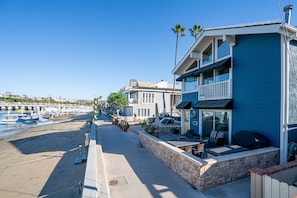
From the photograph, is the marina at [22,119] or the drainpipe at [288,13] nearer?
the drainpipe at [288,13]

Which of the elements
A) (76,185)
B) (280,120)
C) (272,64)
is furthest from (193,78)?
(76,185)

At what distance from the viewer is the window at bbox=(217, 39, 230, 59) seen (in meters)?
8.73

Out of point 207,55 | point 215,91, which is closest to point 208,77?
point 215,91

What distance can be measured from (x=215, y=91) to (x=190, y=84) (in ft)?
10.7

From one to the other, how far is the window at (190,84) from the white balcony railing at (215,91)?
4.14 feet

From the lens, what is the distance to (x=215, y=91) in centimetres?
910

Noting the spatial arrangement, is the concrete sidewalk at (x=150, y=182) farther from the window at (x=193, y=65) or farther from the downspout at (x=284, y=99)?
the window at (x=193, y=65)

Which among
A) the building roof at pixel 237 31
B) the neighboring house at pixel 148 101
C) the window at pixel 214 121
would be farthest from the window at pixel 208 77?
the neighboring house at pixel 148 101

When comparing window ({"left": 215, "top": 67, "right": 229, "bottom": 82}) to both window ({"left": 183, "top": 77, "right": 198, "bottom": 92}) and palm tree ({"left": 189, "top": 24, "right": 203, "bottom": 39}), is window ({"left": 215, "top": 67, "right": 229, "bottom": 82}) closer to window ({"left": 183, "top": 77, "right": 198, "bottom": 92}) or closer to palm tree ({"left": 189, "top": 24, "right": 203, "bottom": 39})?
window ({"left": 183, "top": 77, "right": 198, "bottom": 92})

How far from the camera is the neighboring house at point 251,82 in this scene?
5918 millimetres

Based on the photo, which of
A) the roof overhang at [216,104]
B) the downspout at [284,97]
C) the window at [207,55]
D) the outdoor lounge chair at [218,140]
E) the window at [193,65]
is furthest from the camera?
the window at [193,65]

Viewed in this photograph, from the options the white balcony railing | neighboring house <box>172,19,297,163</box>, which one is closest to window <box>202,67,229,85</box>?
neighboring house <box>172,19,297,163</box>

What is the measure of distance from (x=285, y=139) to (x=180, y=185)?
4757 mm

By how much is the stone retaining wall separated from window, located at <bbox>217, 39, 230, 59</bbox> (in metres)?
5.63
